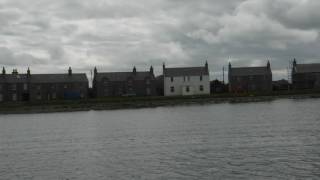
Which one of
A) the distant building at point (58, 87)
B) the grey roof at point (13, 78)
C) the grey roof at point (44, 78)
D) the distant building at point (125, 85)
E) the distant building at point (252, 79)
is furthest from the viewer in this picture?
the distant building at point (252, 79)

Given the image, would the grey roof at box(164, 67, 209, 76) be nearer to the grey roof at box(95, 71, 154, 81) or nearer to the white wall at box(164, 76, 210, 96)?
the white wall at box(164, 76, 210, 96)

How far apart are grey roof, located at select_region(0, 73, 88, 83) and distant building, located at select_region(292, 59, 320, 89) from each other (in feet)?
177

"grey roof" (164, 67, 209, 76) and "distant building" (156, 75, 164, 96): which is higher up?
"grey roof" (164, 67, 209, 76)

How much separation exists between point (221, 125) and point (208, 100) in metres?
61.8

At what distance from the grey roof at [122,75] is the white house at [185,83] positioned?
178 inches

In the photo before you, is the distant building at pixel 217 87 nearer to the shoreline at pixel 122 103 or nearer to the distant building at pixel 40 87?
the shoreline at pixel 122 103

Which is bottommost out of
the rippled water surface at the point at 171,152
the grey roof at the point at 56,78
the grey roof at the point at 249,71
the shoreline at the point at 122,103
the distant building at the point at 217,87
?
the rippled water surface at the point at 171,152

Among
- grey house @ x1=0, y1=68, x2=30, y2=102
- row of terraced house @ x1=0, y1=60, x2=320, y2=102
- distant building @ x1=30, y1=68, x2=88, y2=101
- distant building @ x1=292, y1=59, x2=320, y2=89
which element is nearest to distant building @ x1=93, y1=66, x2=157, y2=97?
row of terraced house @ x1=0, y1=60, x2=320, y2=102

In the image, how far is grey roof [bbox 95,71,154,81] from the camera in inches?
5507

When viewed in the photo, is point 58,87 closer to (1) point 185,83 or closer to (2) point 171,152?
(1) point 185,83

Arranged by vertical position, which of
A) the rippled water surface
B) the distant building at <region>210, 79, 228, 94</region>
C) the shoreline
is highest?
the distant building at <region>210, 79, 228, 94</region>

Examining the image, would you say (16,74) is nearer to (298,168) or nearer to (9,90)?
(9,90)

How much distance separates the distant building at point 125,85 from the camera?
5472 inches

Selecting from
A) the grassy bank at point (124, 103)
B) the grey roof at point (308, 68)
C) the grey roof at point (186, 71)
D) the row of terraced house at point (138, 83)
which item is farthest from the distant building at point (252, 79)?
the grassy bank at point (124, 103)
